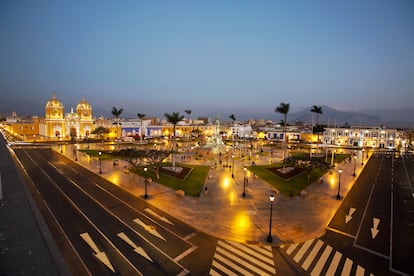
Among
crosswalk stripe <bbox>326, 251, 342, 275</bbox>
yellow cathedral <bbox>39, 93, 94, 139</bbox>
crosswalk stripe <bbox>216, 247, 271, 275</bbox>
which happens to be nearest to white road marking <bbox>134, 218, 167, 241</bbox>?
crosswalk stripe <bbox>216, 247, 271, 275</bbox>

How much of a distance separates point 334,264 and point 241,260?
6.44 metres

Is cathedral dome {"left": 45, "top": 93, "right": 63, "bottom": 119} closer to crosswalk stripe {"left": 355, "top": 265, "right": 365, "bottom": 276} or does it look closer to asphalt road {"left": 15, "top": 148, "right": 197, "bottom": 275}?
asphalt road {"left": 15, "top": 148, "right": 197, "bottom": 275}

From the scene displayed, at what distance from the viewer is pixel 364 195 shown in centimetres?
2825

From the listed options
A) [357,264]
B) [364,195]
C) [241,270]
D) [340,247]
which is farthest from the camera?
[364,195]

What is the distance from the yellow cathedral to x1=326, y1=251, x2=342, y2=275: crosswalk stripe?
12151 cm

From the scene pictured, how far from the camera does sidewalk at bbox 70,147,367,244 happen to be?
1794cm

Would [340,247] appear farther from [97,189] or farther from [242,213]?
[97,189]

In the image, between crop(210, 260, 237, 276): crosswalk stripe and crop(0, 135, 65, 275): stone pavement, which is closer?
crop(0, 135, 65, 275): stone pavement

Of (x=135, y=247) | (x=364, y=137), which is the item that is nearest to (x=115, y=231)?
(x=135, y=247)

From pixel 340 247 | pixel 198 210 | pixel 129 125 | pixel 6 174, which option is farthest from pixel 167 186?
pixel 129 125

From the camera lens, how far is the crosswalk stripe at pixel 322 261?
1323 centimetres

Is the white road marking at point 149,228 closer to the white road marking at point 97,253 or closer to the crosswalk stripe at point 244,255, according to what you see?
the white road marking at point 97,253

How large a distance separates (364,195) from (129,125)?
116004 mm

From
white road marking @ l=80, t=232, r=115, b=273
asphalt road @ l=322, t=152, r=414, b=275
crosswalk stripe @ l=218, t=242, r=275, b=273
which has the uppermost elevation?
white road marking @ l=80, t=232, r=115, b=273
